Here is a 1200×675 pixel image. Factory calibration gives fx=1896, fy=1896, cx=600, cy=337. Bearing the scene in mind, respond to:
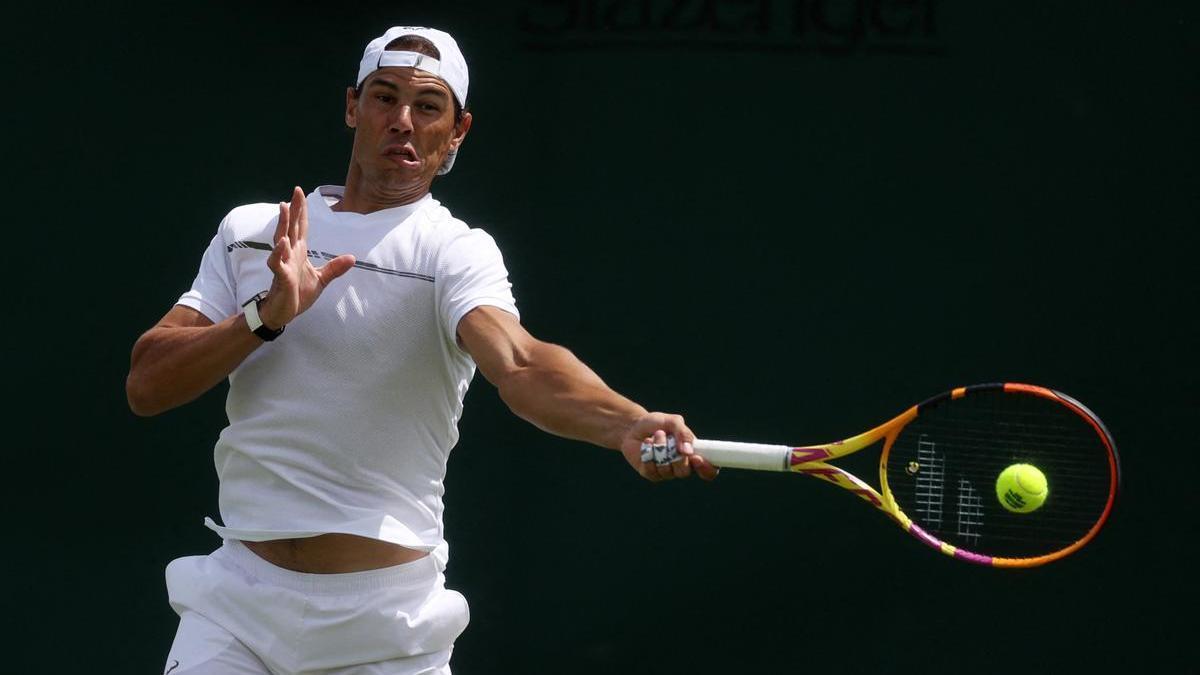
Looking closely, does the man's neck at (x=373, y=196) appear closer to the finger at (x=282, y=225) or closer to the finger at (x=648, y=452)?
the finger at (x=282, y=225)

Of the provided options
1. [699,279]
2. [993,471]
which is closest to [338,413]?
[993,471]

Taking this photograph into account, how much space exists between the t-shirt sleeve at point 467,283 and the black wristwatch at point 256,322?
12.5 inches

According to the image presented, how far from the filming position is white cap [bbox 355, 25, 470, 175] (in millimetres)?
3646

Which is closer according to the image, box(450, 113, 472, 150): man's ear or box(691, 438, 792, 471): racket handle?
box(691, 438, 792, 471): racket handle

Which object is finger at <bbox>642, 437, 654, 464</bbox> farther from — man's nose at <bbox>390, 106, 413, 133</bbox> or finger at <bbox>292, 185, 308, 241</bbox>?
man's nose at <bbox>390, 106, 413, 133</bbox>

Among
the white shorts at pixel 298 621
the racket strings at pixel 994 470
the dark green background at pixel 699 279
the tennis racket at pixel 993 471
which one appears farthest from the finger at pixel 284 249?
the dark green background at pixel 699 279

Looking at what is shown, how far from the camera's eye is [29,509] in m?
5.25

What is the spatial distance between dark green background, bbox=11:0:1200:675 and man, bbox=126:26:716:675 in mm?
1601

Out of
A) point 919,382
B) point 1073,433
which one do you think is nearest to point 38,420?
point 919,382

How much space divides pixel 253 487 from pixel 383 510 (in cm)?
24

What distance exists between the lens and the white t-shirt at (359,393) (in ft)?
11.1

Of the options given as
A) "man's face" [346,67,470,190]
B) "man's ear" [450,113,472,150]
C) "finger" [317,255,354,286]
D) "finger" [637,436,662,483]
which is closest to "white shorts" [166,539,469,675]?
"finger" [317,255,354,286]

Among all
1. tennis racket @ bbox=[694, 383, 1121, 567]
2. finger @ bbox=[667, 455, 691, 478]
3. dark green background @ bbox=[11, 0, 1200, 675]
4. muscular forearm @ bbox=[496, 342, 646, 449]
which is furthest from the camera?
dark green background @ bbox=[11, 0, 1200, 675]

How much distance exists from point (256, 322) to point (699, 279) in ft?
6.75
